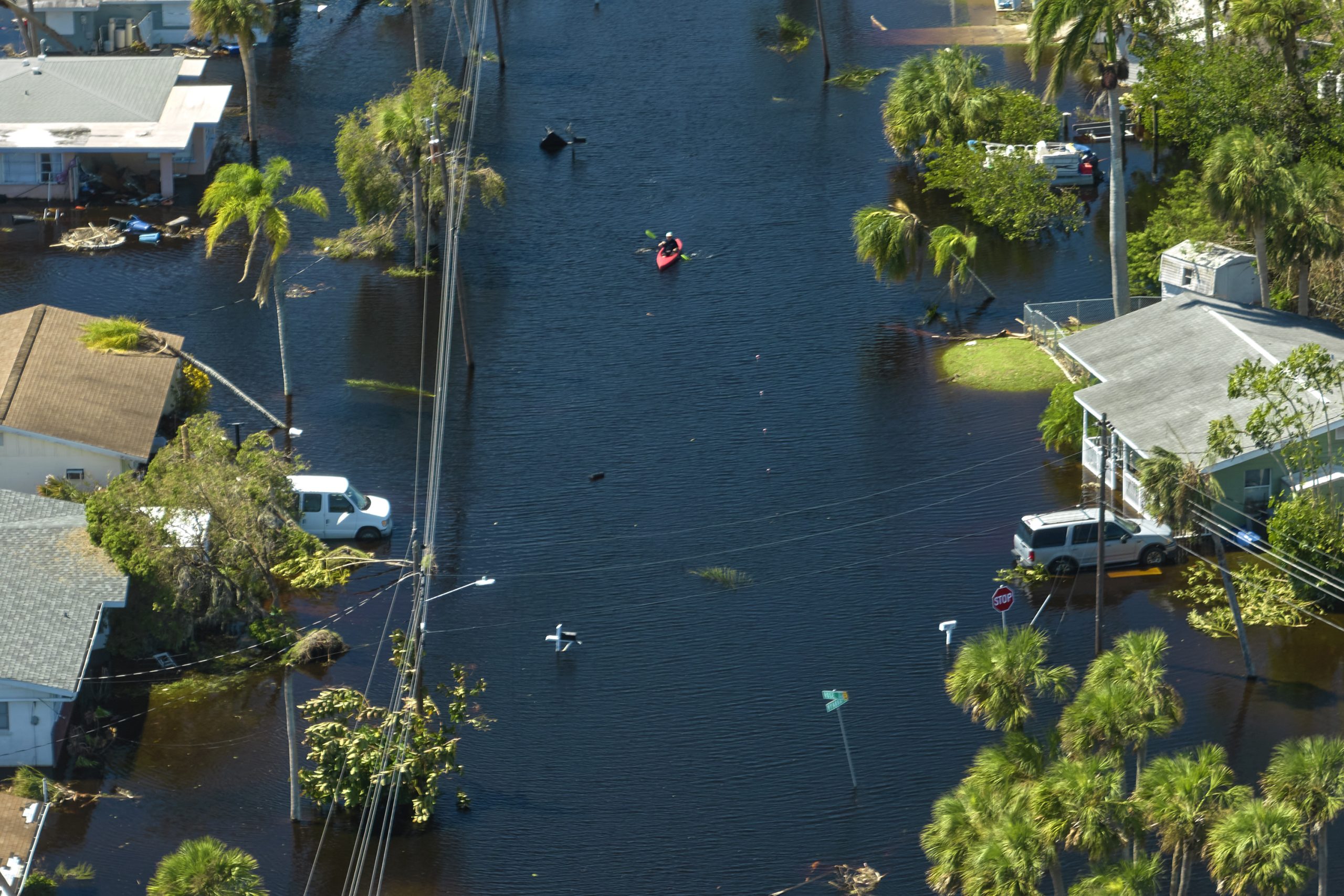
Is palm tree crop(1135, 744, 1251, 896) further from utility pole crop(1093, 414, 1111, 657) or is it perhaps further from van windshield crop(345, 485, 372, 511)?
van windshield crop(345, 485, 372, 511)

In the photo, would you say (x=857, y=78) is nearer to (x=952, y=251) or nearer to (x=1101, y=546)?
(x=952, y=251)

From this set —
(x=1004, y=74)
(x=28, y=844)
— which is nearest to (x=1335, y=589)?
(x=28, y=844)

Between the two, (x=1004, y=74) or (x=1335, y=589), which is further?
(x=1004, y=74)

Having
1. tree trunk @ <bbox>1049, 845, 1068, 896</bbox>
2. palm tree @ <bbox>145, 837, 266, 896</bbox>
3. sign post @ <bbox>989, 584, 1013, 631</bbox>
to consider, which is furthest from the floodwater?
palm tree @ <bbox>145, 837, 266, 896</bbox>

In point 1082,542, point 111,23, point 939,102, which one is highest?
point 111,23

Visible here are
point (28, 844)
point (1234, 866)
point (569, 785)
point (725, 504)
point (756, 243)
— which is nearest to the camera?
point (1234, 866)

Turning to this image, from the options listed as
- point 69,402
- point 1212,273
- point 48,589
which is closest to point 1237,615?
point 1212,273

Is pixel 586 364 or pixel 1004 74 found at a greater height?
pixel 1004 74

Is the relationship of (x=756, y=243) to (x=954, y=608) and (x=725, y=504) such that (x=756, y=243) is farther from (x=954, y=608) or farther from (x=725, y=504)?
(x=954, y=608)
